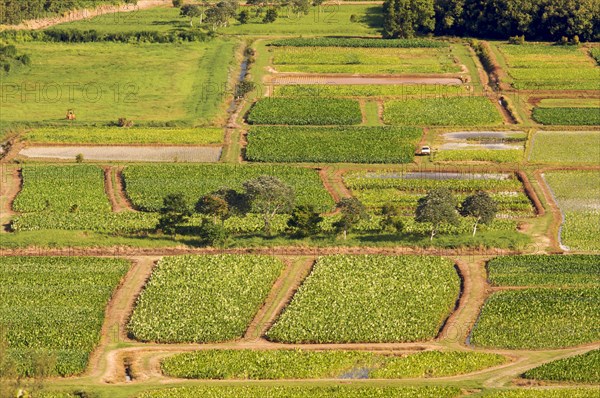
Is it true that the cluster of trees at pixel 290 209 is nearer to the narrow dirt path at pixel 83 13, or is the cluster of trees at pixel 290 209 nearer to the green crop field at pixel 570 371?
the green crop field at pixel 570 371

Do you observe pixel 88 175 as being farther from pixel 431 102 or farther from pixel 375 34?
pixel 375 34

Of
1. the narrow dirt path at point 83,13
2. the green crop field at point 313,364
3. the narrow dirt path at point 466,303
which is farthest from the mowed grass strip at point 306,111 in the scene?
the green crop field at point 313,364

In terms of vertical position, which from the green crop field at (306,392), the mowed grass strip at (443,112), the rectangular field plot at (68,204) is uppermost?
the green crop field at (306,392)

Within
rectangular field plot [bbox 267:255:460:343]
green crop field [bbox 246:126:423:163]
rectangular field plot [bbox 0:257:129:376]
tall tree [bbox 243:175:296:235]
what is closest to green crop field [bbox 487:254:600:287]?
rectangular field plot [bbox 267:255:460:343]

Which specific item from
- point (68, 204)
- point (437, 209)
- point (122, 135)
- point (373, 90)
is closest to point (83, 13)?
point (373, 90)

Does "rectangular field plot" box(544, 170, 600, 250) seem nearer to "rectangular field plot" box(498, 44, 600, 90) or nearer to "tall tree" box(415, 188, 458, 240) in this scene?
"tall tree" box(415, 188, 458, 240)

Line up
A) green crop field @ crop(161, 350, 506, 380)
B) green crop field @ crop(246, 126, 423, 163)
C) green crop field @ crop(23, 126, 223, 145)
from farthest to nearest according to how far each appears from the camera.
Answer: green crop field @ crop(23, 126, 223, 145)
green crop field @ crop(246, 126, 423, 163)
green crop field @ crop(161, 350, 506, 380)

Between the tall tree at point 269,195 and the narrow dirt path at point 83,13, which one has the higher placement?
the tall tree at point 269,195
